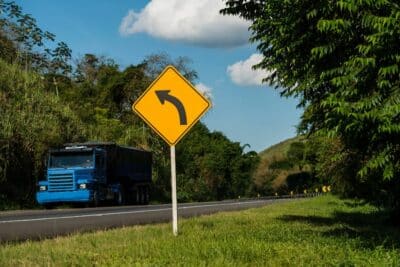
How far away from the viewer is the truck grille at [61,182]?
3388 centimetres

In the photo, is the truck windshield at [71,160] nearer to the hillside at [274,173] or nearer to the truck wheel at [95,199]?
the truck wheel at [95,199]

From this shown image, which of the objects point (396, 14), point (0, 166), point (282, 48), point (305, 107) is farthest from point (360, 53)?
point (0, 166)

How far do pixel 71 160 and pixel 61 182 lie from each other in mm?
1434

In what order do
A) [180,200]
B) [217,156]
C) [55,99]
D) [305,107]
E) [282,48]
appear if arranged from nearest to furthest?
[282,48], [305,107], [55,99], [180,200], [217,156]

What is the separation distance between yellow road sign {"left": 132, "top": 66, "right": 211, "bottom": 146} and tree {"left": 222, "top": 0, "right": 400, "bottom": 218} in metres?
1.82

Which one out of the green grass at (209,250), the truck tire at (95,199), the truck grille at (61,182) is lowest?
the green grass at (209,250)

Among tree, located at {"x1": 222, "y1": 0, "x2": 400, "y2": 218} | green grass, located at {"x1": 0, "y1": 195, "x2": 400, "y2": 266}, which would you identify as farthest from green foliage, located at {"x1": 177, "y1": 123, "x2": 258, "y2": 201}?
tree, located at {"x1": 222, "y1": 0, "x2": 400, "y2": 218}

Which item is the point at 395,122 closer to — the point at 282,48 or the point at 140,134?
the point at 282,48

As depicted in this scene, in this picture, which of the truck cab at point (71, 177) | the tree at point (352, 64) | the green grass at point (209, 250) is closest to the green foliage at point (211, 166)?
the truck cab at point (71, 177)

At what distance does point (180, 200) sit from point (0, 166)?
27.4 m

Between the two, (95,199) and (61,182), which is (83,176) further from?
(95,199)

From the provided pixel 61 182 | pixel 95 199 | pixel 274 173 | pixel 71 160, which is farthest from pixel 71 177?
pixel 274 173

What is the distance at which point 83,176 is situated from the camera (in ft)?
112

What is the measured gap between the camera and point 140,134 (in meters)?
53.5
